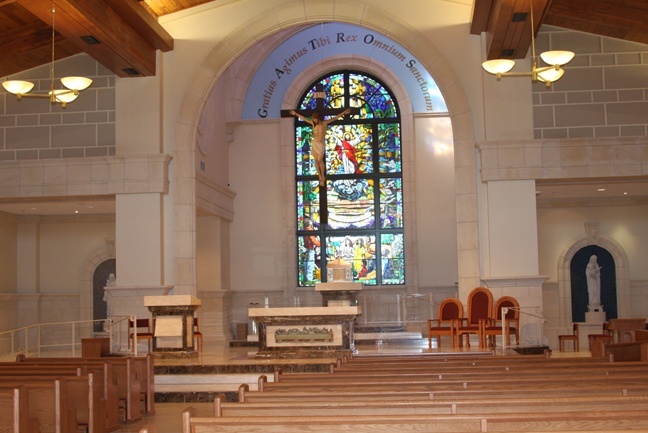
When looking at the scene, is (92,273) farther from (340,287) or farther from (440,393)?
(440,393)

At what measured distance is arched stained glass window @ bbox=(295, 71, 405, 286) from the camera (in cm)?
1816

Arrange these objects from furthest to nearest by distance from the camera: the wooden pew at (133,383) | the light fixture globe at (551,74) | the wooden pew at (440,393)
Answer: the light fixture globe at (551,74) → the wooden pew at (133,383) → the wooden pew at (440,393)

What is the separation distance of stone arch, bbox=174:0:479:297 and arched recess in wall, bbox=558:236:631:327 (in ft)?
11.7

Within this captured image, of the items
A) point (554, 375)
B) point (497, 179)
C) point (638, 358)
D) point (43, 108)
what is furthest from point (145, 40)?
point (554, 375)

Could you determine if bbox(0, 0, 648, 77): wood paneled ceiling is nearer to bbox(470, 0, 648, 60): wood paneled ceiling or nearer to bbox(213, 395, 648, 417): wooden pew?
bbox(470, 0, 648, 60): wood paneled ceiling

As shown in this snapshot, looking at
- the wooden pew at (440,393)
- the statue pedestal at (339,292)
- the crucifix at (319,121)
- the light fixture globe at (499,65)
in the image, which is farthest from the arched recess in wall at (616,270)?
the wooden pew at (440,393)

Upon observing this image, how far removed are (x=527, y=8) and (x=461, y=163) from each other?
3.04 m

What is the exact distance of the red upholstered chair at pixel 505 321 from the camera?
11.7 meters

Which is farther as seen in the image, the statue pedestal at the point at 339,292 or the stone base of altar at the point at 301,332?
the statue pedestal at the point at 339,292

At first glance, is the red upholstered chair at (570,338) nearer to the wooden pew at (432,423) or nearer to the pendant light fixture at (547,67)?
the pendant light fixture at (547,67)

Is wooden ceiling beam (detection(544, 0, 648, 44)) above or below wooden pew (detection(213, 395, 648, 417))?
above

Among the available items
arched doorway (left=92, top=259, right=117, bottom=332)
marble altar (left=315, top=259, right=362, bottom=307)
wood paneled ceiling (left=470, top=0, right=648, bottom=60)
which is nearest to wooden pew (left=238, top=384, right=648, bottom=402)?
wood paneled ceiling (left=470, top=0, right=648, bottom=60)

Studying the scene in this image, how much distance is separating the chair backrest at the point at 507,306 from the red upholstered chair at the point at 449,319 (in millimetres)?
503

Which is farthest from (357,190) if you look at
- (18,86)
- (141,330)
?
(18,86)
